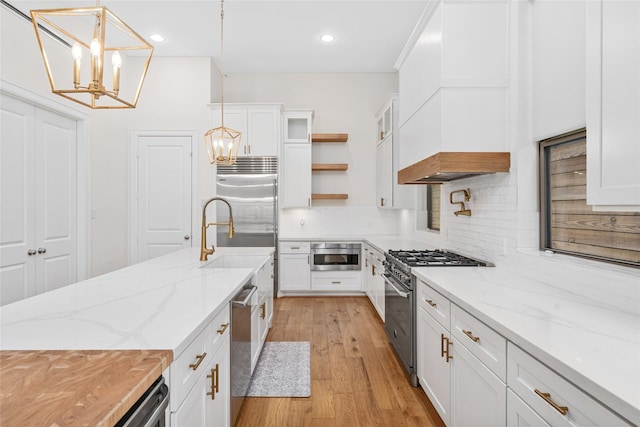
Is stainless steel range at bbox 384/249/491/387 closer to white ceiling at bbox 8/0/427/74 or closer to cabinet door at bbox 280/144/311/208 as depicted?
cabinet door at bbox 280/144/311/208

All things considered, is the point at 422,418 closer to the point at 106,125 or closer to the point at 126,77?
the point at 106,125

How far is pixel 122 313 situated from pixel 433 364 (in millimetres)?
1790

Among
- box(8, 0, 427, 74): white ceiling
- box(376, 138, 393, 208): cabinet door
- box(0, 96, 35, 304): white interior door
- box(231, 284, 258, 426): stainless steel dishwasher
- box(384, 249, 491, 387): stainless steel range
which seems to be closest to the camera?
box(231, 284, 258, 426): stainless steel dishwasher

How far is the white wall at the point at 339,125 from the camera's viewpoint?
5449mm

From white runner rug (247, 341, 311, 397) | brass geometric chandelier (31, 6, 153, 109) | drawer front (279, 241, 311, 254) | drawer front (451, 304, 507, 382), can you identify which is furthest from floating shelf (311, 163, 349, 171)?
drawer front (451, 304, 507, 382)

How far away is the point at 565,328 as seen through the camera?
1.28 metres

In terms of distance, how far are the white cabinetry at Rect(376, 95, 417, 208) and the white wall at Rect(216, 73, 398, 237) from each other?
16.5 inches

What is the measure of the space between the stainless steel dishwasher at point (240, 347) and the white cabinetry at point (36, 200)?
7.86ft

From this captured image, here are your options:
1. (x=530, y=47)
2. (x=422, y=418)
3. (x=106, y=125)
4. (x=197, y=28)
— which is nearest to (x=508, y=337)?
(x=422, y=418)

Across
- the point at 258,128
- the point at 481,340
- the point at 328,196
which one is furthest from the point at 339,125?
the point at 481,340

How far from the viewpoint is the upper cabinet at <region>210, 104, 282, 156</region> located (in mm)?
4949

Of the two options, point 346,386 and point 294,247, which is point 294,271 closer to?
point 294,247

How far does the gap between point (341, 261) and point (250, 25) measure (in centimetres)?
328

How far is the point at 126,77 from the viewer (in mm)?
4840
